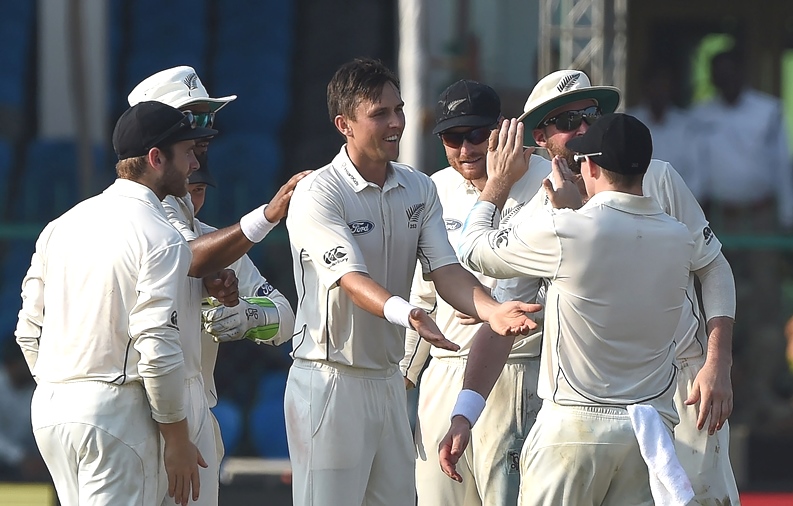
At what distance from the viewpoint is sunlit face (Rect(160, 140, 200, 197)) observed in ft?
13.8

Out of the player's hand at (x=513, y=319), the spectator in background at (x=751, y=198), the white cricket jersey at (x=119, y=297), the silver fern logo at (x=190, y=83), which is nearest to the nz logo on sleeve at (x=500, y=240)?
the player's hand at (x=513, y=319)

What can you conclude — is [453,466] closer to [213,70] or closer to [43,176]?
[43,176]

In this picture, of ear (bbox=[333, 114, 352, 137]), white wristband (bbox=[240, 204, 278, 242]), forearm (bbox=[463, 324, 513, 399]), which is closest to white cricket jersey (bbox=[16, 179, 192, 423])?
white wristband (bbox=[240, 204, 278, 242])

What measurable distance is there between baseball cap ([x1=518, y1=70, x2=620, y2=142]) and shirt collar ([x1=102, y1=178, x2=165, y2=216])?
4.10 feet

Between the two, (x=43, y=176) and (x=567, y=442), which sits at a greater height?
(x=567, y=442)

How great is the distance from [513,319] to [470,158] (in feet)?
3.49

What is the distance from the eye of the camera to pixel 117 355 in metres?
4.02

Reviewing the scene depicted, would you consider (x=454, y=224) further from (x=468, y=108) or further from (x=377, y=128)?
(x=377, y=128)

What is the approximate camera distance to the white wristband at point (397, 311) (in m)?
3.87

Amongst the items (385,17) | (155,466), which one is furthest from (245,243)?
(385,17)

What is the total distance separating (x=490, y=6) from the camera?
10.5 m

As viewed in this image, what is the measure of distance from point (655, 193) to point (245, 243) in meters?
1.36

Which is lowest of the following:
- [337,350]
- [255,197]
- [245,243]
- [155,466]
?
[255,197]

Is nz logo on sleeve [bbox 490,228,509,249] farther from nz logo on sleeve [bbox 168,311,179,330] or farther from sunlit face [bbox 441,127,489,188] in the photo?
nz logo on sleeve [bbox 168,311,179,330]
